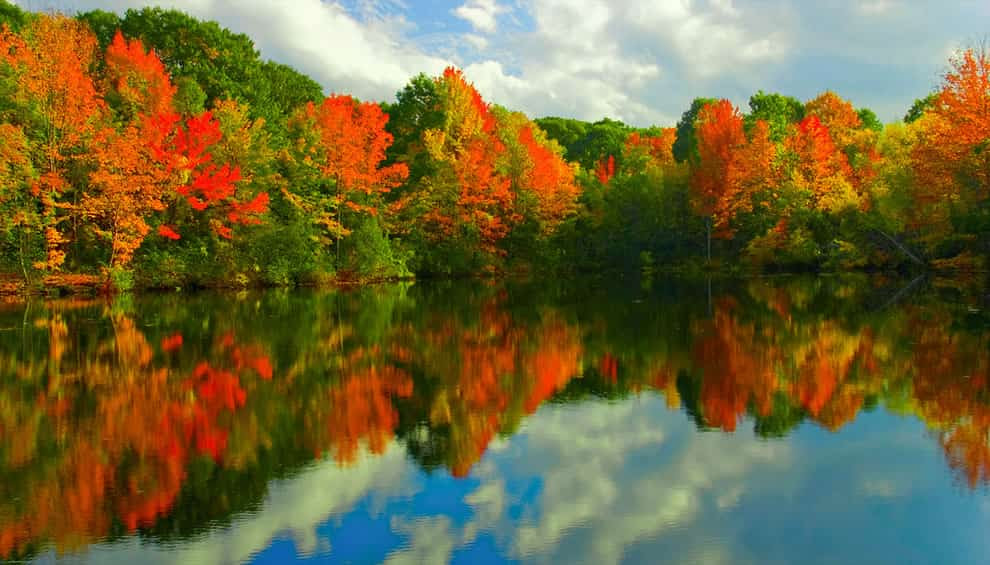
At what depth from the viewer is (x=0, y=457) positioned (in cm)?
818

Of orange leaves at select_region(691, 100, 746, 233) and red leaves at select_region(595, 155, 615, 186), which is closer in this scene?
orange leaves at select_region(691, 100, 746, 233)

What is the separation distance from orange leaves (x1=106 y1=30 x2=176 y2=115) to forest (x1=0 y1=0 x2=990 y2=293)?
0.16m

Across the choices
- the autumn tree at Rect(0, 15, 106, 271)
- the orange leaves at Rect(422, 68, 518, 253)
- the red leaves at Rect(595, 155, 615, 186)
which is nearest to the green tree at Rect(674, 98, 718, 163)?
the red leaves at Rect(595, 155, 615, 186)

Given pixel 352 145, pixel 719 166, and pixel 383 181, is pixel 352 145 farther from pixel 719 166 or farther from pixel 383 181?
pixel 719 166

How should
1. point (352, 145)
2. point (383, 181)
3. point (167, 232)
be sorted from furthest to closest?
point (383, 181), point (352, 145), point (167, 232)

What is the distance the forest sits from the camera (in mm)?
32875

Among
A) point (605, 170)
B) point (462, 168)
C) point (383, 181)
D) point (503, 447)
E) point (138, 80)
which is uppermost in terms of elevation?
point (138, 80)

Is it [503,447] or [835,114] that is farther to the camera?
[835,114]

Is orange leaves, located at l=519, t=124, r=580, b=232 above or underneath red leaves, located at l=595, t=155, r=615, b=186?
underneath

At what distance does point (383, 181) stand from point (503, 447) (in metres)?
38.0

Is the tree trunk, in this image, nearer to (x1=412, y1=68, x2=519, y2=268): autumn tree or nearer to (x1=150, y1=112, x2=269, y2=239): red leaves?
(x1=412, y1=68, x2=519, y2=268): autumn tree

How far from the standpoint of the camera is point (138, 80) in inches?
1489

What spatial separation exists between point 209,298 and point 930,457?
29583 millimetres

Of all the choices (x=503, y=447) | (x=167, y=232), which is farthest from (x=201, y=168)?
(x=503, y=447)
